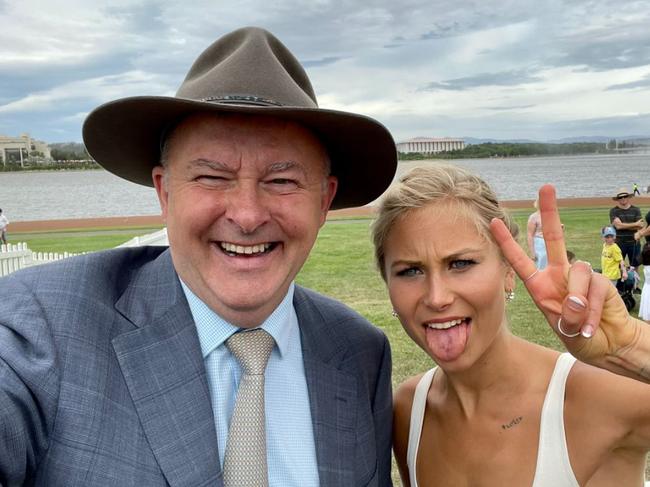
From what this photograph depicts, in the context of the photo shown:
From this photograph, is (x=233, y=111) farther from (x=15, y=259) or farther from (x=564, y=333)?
(x=15, y=259)

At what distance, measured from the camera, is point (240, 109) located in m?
1.65

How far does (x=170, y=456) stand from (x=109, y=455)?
157 millimetres

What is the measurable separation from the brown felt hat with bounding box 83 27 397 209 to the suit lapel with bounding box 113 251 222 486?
50cm

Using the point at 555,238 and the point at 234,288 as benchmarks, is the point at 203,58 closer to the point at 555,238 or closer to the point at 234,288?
the point at 234,288

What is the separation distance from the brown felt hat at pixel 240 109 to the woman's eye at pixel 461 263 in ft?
1.37

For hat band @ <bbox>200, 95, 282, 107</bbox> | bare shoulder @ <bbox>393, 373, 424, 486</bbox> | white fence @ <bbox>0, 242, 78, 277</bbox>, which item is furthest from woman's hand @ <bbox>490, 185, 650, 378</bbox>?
white fence @ <bbox>0, 242, 78, 277</bbox>

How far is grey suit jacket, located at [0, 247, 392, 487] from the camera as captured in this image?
1492 mm

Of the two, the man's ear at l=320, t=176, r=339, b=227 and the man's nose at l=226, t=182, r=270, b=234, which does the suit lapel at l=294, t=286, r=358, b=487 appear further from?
the man's nose at l=226, t=182, r=270, b=234

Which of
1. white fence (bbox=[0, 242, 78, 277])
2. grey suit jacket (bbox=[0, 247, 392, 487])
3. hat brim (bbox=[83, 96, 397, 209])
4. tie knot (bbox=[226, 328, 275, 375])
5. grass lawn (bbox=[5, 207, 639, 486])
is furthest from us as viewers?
white fence (bbox=[0, 242, 78, 277])

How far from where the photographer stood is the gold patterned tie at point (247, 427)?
1683mm

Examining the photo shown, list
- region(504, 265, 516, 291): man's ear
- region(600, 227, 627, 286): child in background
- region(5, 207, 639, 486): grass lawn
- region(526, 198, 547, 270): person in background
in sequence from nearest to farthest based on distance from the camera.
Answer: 1. region(504, 265, 516, 291): man's ear
2. region(5, 207, 639, 486): grass lawn
3. region(526, 198, 547, 270): person in background
4. region(600, 227, 627, 286): child in background

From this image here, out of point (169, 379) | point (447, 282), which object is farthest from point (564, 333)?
point (169, 379)

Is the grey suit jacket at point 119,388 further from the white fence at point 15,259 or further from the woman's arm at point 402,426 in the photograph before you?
the white fence at point 15,259

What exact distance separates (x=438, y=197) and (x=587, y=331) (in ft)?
2.74
